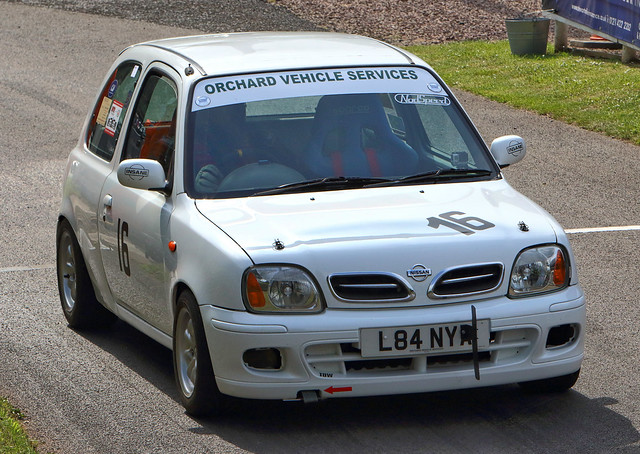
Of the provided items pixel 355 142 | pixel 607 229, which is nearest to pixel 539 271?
pixel 355 142

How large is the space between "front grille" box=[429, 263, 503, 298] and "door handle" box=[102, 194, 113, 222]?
7.56ft

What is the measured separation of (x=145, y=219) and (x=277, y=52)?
4.25ft

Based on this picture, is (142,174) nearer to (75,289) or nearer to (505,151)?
(75,289)

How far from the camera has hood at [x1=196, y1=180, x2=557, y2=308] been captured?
5.48m

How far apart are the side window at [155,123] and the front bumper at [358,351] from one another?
1344mm

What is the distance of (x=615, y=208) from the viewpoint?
11.0m

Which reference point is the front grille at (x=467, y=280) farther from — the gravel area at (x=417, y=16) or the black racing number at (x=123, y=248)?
the gravel area at (x=417, y=16)

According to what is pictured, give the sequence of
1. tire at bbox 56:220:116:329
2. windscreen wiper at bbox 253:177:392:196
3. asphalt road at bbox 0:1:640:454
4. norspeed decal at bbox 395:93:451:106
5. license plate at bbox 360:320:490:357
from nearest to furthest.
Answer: license plate at bbox 360:320:490:357 → asphalt road at bbox 0:1:640:454 → windscreen wiper at bbox 253:177:392:196 → norspeed decal at bbox 395:93:451:106 → tire at bbox 56:220:116:329

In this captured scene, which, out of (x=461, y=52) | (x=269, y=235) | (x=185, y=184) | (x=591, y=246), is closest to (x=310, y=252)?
(x=269, y=235)

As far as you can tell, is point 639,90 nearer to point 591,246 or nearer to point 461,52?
point 461,52

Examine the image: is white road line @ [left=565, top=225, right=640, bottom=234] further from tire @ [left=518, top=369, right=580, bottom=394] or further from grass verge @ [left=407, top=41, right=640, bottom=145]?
grass verge @ [left=407, top=41, right=640, bottom=145]

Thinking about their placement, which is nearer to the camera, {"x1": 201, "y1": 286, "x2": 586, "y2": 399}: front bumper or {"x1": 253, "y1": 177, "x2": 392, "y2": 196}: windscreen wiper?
{"x1": 201, "y1": 286, "x2": 586, "y2": 399}: front bumper

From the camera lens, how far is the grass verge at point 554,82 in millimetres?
15820

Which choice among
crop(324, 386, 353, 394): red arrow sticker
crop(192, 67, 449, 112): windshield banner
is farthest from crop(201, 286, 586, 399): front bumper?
crop(192, 67, 449, 112): windshield banner
